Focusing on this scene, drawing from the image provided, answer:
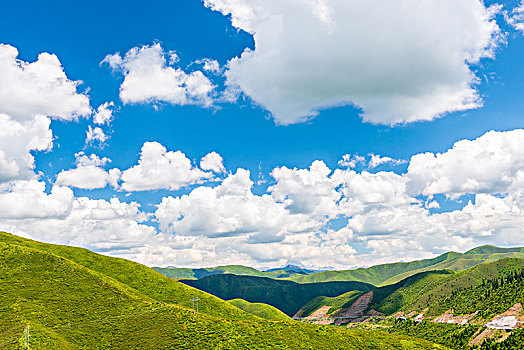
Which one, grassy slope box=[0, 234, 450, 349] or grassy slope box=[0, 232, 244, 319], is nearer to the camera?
grassy slope box=[0, 234, 450, 349]

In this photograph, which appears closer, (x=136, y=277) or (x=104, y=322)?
(x=104, y=322)

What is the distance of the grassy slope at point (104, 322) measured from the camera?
9656cm

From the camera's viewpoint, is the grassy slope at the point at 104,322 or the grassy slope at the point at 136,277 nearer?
the grassy slope at the point at 104,322

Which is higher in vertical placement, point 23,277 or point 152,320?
point 23,277

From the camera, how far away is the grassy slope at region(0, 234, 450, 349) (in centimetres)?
9656

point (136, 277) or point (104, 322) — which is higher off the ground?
point (136, 277)

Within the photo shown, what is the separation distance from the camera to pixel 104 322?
11006 centimetres

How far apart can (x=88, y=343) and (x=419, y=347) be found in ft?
324

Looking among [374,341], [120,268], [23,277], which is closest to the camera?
[374,341]

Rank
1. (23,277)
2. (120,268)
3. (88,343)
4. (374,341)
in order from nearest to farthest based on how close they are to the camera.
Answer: (88,343)
(374,341)
(23,277)
(120,268)

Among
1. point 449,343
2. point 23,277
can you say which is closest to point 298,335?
point 23,277

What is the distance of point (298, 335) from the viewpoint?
359 ft

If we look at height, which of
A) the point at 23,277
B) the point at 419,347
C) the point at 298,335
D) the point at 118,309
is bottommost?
the point at 419,347

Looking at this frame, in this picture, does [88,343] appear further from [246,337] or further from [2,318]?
[246,337]
